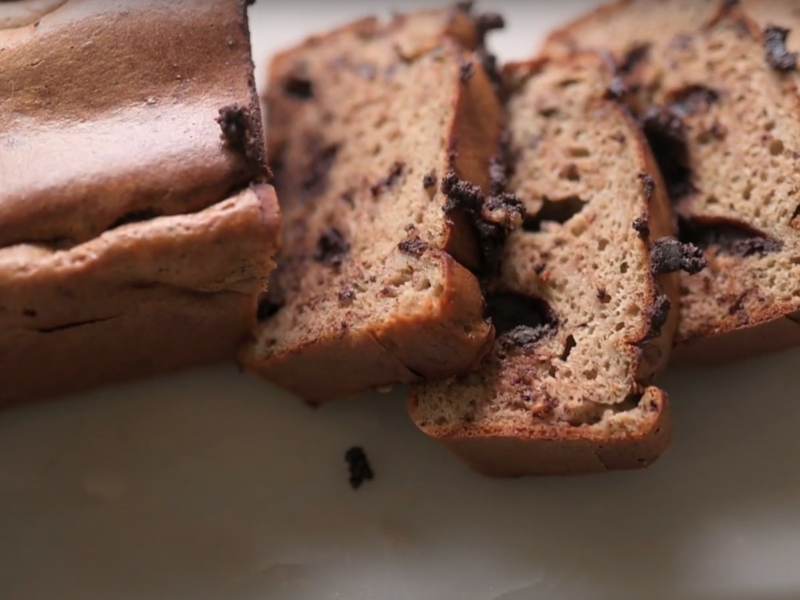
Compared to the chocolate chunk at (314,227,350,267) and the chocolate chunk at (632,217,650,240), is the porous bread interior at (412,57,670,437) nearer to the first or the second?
the chocolate chunk at (632,217,650,240)

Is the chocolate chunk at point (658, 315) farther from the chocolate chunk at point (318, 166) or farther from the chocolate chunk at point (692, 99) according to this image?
the chocolate chunk at point (318, 166)

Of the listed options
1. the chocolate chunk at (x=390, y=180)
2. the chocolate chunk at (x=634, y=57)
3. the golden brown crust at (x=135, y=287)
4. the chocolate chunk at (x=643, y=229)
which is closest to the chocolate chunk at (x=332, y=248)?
the chocolate chunk at (x=390, y=180)

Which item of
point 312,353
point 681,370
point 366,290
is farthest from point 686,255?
point 312,353

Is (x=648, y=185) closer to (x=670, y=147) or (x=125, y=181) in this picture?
(x=670, y=147)

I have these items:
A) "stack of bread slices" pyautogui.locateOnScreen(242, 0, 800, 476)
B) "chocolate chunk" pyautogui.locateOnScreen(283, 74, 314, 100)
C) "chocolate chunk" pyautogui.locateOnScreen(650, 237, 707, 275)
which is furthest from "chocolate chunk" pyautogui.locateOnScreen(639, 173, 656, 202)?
"chocolate chunk" pyautogui.locateOnScreen(283, 74, 314, 100)

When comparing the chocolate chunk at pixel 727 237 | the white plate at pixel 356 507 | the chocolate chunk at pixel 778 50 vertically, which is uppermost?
the chocolate chunk at pixel 778 50

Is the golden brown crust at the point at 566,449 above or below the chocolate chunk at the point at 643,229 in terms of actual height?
below

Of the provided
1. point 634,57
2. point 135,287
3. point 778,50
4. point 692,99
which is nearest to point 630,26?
point 634,57
